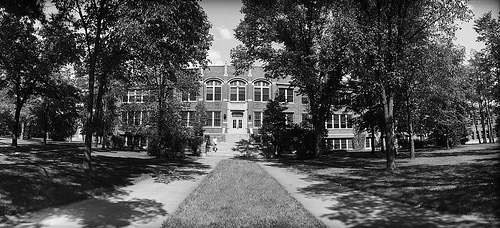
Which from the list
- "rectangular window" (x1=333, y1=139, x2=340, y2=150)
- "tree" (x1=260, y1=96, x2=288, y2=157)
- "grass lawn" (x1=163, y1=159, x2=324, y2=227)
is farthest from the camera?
"rectangular window" (x1=333, y1=139, x2=340, y2=150)

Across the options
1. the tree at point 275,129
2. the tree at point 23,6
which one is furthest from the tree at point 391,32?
the tree at point 275,129

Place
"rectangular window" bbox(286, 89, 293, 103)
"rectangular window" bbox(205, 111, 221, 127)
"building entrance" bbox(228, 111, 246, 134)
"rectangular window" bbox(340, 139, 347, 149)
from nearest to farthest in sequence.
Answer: "rectangular window" bbox(205, 111, 221, 127)
"building entrance" bbox(228, 111, 246, 134)
"rectangular window" bbox(286, 89, 293, 103)
"rectangular window" bbox(340, 139, 347, 149)

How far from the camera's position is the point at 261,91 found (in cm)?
4684

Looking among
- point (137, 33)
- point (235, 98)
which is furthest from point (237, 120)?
point (137, 33)

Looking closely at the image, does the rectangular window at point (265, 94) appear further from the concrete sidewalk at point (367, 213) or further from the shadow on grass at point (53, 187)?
the concrete sidewalk at point (367, 213)

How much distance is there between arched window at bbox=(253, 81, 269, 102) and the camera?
46.7m

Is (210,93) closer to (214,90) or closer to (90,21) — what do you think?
(214,90)

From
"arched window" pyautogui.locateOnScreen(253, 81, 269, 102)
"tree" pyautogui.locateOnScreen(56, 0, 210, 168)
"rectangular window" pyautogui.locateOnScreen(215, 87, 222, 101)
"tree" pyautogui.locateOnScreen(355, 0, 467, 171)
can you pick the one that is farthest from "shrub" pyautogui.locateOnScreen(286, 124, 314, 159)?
"rectangular window" pyautogui.locateOnScreen(215, 87, 222, 101)

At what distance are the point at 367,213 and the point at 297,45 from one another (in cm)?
1943

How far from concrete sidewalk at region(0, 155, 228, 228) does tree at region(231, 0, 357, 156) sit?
555 inches

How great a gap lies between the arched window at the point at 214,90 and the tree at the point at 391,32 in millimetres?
31527

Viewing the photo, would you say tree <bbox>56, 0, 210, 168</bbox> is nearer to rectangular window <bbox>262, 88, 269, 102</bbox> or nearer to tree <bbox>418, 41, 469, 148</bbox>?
tree <bbox>418, 41, 469, 148</bbox>

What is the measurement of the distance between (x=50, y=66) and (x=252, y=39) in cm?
1577

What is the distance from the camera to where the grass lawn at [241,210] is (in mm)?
6289
